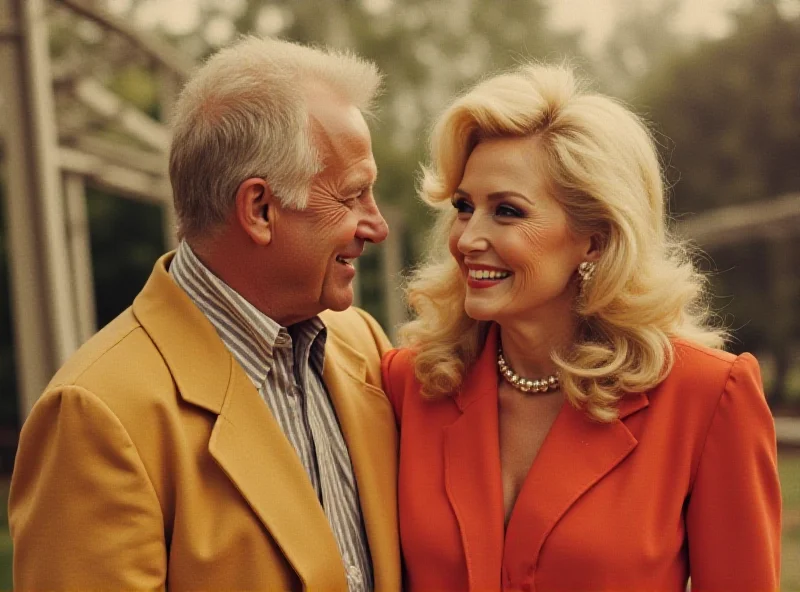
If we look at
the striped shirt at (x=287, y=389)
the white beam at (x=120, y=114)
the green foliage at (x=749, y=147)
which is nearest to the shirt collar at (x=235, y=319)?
the striped shirt at (x=287, y=389)

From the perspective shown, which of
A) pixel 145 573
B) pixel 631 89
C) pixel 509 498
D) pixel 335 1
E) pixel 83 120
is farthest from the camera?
pixel 631 89

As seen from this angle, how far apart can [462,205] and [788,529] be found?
6.15 metres

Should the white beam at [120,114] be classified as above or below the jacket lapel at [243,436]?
above

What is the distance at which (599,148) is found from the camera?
109 inches

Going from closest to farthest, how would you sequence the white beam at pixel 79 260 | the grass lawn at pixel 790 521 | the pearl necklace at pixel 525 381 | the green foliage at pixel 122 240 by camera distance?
1. the pearl necklace at pixel 525 381
2. the grass lawn at pixel 790 521
3. the white beam at pixel 79 260
4. the green foliage at pixel 122 240

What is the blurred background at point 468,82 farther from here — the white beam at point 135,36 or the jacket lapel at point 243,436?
the jacket lapel at point 243,436

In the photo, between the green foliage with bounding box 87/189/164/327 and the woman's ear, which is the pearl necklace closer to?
the woman's ear

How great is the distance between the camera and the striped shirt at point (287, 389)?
261 centimetres

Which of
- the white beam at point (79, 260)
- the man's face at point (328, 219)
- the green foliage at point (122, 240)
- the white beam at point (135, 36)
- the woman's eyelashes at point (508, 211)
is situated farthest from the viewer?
the green foliage at point (122, 240)

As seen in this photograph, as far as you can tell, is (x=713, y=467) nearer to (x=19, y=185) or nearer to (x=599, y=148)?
(x=599, y=148)

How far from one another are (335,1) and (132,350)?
13.7 metres

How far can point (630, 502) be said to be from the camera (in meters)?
2.56

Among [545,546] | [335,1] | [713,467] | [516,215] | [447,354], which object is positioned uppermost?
[335,1]

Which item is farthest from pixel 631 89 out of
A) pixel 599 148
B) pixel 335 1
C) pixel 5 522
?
pixel 599 148
